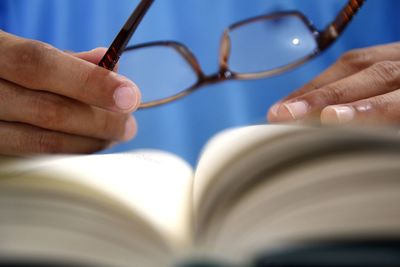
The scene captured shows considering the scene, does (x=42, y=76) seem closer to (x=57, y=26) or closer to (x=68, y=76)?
(x=68, y=76)

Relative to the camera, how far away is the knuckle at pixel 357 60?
0.71 metres

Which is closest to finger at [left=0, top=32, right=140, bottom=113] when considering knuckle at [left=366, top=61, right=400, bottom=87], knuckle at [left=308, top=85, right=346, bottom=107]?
knuckle at [left=308, top=85, right=346, bottom=107]

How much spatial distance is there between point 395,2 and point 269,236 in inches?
34.7

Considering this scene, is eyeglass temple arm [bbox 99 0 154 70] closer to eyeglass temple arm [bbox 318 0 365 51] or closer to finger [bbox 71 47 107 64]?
finger [bbox 71 47 107 64]

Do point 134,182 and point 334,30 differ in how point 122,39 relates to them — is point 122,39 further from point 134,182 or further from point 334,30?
point 334,30

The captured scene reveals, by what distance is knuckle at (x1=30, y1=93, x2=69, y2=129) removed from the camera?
0.52 m

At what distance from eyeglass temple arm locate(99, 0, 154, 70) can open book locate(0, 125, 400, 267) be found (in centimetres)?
25

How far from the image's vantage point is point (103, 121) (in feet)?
1.85

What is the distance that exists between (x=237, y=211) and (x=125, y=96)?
24 cm

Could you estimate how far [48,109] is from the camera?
521 millimetres

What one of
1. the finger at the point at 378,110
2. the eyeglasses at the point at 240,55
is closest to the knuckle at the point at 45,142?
the eyeglasses at the point at 240,55

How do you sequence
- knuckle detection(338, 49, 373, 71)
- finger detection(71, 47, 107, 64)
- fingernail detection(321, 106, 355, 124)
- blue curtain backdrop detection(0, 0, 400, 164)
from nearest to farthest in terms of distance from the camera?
fingernail detection(321, 106, 355, 124) < finger detection(71, 47, 107, 64) < knuckle detection(338, 49, 373, 71) < blue curtain backdrop detection(0, 0, 400, 164)

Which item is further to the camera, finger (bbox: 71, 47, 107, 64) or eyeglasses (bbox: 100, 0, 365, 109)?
eyeglasses (bbox: 100, 0, 365, 109)

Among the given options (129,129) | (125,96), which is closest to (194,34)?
(129,129)
